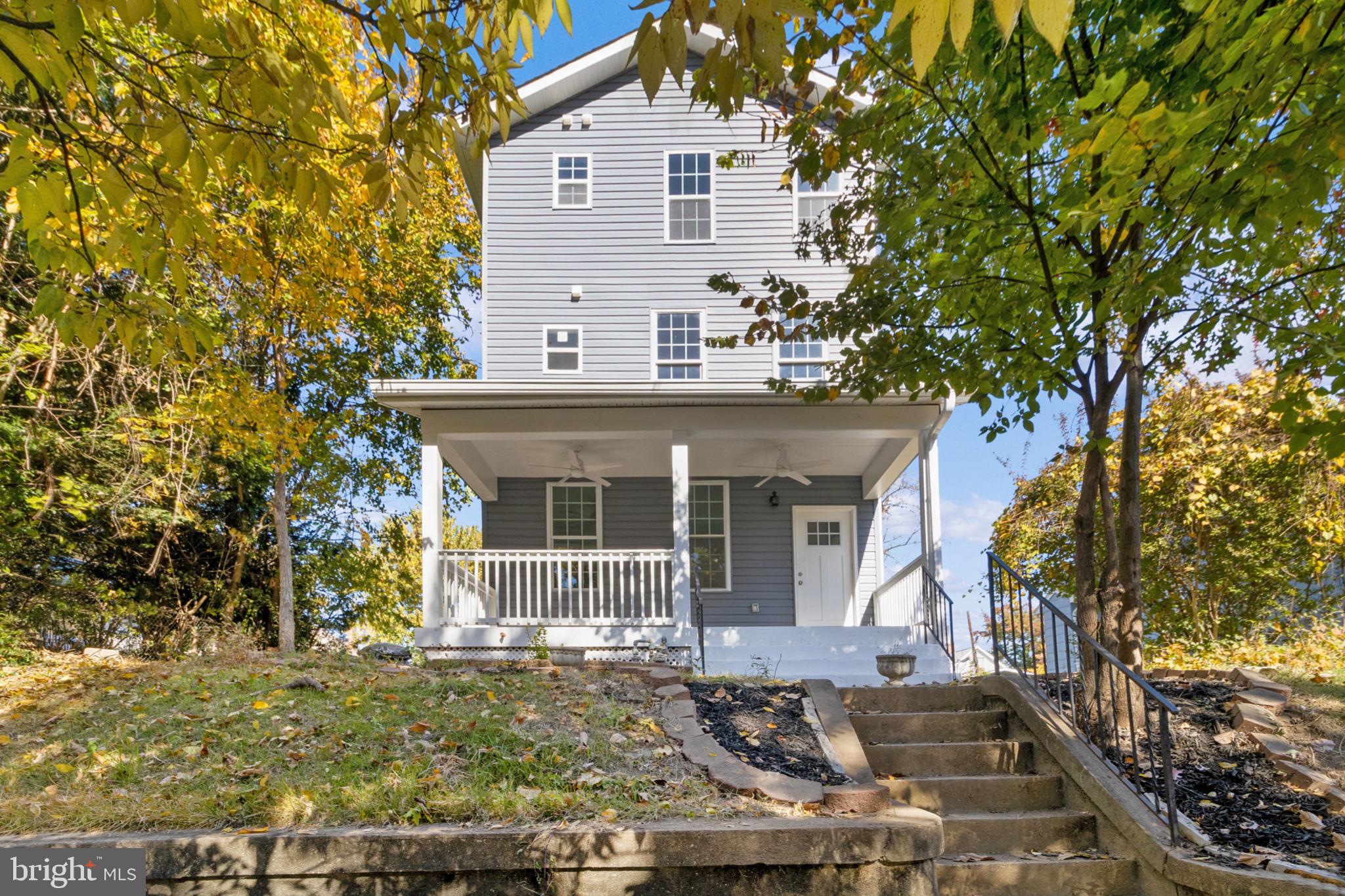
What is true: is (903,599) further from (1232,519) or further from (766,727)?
(766,727)

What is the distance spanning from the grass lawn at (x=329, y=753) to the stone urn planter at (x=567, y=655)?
7.34ft

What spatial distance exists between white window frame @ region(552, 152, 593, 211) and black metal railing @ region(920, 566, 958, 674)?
7.61 meters

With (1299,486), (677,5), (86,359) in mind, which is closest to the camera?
(677,5)

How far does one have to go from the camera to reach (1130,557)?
5934 millimetres

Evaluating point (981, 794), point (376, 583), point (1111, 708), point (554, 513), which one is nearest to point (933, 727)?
point (981, 794)

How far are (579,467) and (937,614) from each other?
5.20 metres

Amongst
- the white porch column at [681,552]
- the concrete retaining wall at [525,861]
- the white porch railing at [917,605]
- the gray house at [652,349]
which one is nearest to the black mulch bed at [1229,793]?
the concrete retaining wall at [525,861]

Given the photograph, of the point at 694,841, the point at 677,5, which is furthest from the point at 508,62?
the point at 694,841

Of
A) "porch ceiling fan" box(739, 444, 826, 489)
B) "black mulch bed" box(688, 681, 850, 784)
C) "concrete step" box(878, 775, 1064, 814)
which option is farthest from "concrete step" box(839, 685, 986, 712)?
"porch ceiling fan" box(739, 444, 826, 489)

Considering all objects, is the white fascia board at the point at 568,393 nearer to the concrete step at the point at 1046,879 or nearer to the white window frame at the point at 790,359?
the white window frame at the point at 790,359

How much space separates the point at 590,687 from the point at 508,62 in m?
4.99

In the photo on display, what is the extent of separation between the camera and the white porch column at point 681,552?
9.98 m

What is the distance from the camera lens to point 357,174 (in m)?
10.6

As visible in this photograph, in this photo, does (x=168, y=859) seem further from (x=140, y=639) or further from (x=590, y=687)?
(x=140, y=639)
